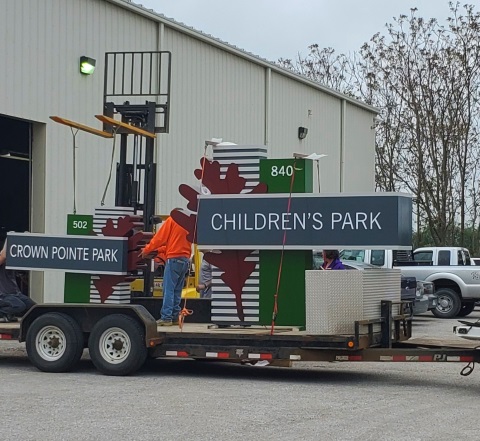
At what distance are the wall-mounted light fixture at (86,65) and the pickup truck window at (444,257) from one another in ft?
35.4

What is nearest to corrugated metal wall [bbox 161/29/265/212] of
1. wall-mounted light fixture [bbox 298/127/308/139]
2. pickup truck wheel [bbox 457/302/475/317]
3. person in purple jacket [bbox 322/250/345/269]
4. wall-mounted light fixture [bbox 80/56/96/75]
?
wall-mounted light fixture [bbox 298/127/308/139]

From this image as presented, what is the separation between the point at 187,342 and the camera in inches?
472

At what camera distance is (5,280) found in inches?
556

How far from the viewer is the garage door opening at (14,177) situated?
2044cm

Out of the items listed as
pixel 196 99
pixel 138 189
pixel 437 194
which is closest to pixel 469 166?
pixel 437 194

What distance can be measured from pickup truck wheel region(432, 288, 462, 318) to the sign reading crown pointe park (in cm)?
1293

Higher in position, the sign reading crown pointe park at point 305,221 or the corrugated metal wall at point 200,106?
the corrugated metal wall at point 200,106

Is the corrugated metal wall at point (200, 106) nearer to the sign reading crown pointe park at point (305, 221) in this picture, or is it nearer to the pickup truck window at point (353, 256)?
the pickup truck window at point (353, 256)

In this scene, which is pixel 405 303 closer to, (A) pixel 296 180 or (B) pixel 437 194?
(A) pixel 296 180

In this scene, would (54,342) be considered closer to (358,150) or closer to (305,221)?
(305,221)

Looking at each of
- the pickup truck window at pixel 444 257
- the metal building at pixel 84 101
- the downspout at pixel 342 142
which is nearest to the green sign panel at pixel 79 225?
the metal building at pixel 84 101

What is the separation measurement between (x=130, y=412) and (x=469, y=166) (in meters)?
36.3

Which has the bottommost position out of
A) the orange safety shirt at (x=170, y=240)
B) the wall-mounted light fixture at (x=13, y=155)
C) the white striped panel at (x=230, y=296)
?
the white striped panel at (x=230, y=296)

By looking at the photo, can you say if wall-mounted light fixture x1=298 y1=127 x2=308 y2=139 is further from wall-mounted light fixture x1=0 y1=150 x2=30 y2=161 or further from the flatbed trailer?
the flatbed trailer
